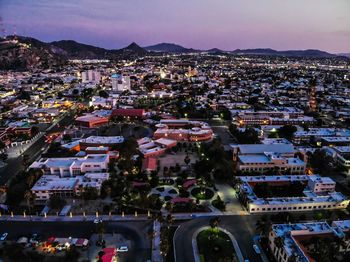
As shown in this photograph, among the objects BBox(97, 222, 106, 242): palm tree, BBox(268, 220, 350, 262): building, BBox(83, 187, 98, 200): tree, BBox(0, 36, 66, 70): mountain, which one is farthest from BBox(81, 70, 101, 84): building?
BBox(268, 220, 350, 262): building

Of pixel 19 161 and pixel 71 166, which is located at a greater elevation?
pixel 71 166

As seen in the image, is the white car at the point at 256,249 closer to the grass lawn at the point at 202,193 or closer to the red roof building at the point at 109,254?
the grass lawn at the point at 202,193

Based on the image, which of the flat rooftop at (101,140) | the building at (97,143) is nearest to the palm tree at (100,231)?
the building at (97,143)

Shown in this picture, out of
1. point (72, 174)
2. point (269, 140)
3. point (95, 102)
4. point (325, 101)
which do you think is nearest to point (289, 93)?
point (325, 101)

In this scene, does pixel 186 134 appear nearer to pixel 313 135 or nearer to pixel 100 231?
pixel 313 135

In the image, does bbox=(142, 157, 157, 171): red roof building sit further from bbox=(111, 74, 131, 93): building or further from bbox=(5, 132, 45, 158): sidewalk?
bbox=(111, 74, 131, 93): building

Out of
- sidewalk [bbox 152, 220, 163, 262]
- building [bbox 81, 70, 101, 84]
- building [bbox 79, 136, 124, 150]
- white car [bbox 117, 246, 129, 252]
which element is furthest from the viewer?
building [bbox 81, 70, 101, 84]

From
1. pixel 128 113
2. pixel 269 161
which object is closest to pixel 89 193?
pixel 269 161
